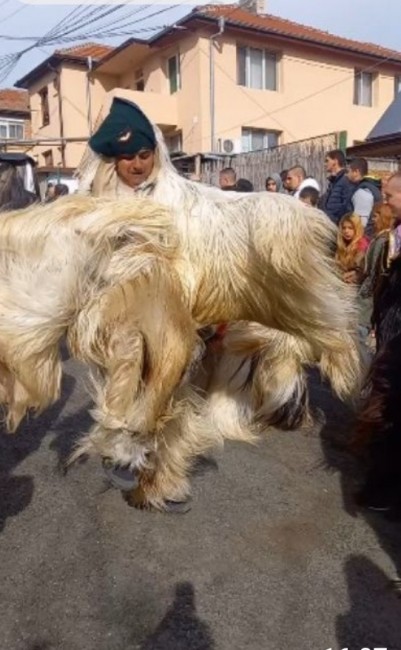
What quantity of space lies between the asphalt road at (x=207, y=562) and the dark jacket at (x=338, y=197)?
355cm

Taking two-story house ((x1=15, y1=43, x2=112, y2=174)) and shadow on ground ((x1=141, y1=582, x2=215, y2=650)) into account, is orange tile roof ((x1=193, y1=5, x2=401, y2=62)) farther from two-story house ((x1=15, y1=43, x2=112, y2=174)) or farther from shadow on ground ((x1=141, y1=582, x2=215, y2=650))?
shadow on ground ((x1=141, y1=582, x2=215, y2=650))

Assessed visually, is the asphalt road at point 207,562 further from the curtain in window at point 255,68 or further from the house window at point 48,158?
the house window at point 48,158

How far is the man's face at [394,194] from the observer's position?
321 cm

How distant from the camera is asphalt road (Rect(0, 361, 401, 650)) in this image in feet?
7.61

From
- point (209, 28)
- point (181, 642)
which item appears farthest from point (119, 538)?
point (209, 28)

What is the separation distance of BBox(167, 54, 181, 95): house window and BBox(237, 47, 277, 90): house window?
1.99 meters

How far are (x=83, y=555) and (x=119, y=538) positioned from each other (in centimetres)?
19

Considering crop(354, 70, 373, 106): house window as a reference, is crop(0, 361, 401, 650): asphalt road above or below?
below

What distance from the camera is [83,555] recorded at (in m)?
2.81

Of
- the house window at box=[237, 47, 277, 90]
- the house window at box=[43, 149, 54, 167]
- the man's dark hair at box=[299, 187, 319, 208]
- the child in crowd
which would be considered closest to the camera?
the child in crowd

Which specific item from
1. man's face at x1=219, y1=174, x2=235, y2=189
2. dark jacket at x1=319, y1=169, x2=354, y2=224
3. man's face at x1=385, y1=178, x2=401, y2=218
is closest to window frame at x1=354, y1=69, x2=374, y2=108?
man's face at x1=219, y1=174, x2=235, y2=189

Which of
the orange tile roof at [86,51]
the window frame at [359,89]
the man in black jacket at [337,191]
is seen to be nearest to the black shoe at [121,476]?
the man in black jacket at [337,191]

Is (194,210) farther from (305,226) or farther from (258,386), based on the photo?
(258,386)

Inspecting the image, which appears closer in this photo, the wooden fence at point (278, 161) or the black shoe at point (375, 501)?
the black shoe at point (375, 501)
